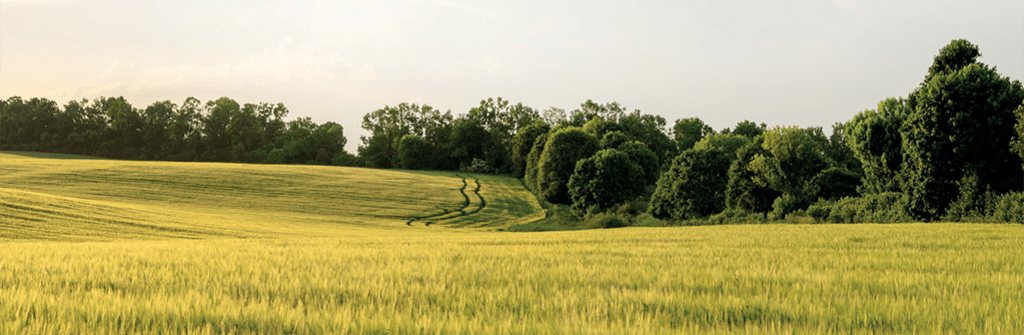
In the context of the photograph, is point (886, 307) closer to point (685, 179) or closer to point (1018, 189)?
point (1018, 189)

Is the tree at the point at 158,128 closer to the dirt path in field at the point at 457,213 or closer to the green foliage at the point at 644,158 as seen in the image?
the dirt path in field at the point at 457,213

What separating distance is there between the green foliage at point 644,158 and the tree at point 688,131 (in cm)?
2179

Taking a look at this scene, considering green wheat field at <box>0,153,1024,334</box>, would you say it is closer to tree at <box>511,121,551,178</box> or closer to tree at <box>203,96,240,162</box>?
tree at <box>511,121,551,178</box>

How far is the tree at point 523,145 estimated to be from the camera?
108 metres

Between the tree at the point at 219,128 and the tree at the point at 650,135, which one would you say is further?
the tree at the point at 219,128

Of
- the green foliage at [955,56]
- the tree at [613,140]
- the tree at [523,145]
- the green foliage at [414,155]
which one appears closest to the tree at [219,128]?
the green foliage at [414,155]

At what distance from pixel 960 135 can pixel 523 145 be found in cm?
7900

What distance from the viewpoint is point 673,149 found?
380ft

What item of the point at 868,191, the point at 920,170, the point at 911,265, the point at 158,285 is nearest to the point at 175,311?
the point at 158,285

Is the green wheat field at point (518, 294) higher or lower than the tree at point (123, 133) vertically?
lower

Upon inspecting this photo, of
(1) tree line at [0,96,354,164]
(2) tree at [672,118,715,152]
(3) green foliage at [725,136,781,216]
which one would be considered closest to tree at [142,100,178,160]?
(1) tree line at [0,96,354,164]

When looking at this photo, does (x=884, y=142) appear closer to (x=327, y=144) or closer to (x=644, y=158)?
(x=644, y=158)

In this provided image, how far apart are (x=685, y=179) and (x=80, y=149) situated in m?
135

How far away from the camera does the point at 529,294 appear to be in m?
5.40
